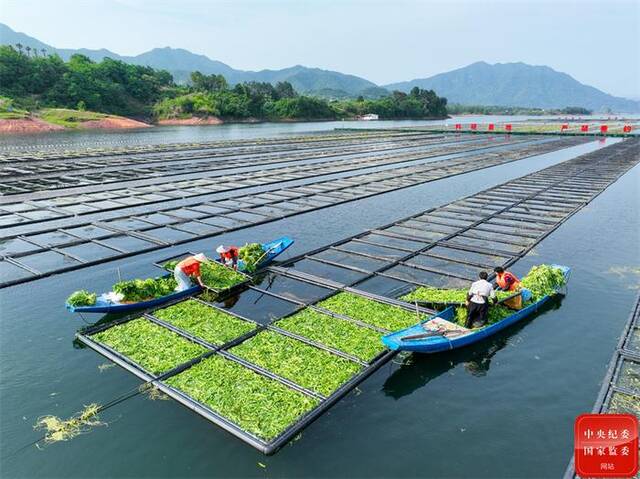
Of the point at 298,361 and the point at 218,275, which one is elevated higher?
the point at 218,275

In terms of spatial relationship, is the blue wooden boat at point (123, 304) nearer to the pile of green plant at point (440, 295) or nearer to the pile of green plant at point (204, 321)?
the pile of green plant at point (204, 321)

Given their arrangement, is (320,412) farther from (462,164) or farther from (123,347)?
(462,164)

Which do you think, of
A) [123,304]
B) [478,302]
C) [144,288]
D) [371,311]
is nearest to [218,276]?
[144,288]

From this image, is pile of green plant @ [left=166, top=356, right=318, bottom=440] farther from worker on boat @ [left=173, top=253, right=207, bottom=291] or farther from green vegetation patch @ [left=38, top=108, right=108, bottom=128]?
green vegetation patch @ [left=38, top=108, right=108, bottom=128]

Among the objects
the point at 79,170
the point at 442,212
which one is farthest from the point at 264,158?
the point at 442,212

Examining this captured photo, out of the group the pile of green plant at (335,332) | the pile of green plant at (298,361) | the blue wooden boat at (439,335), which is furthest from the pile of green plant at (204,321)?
the blue wooden boat at (439,335)

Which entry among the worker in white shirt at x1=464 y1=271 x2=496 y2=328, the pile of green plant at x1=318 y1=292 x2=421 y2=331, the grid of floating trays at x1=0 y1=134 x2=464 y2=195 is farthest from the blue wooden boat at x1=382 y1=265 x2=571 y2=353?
the grid of floating trays at x1=0 y1=134 x2=464 y2=195

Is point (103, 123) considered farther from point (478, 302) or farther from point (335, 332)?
point (478, 302)
